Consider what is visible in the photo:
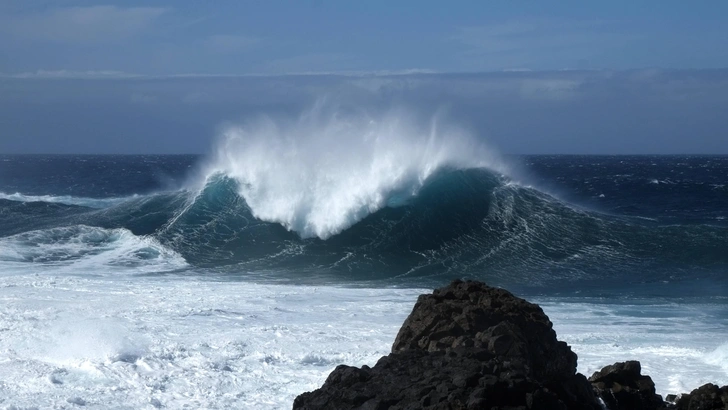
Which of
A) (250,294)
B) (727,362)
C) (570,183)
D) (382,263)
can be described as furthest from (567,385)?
(570,183)

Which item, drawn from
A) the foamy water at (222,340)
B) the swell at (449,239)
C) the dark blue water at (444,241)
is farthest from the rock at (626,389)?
the swell at (449,239)

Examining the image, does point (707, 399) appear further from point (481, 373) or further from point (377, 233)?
point (377, 233)

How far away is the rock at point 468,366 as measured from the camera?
218 inches

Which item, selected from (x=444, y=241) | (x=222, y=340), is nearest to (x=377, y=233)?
(x=444, y=241)

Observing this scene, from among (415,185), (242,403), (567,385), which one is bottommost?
(242,403)

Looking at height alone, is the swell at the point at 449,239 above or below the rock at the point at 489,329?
above

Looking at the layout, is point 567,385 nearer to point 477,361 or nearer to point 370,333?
point 477,361

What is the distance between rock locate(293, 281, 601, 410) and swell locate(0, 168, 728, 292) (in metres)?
8.61

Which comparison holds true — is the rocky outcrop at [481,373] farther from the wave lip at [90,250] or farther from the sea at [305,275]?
the wave lip at [90,250]

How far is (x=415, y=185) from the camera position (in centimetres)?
2188

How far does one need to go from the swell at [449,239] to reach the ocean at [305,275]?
0.07 meters

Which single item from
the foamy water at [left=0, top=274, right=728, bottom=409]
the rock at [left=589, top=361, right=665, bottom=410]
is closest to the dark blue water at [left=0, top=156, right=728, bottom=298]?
the foamy water at [left=0, top=274, right=728, bottom=409]

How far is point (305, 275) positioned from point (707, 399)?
10.4m

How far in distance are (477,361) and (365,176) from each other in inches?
615
